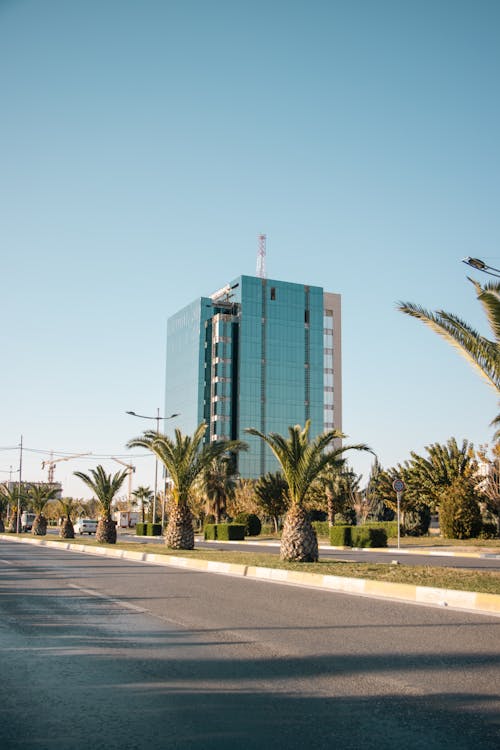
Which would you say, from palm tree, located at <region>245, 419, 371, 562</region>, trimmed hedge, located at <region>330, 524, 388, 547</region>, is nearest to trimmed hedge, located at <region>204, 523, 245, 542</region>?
trimmed hedge, located at <region>330, 524, 388, 547</region>

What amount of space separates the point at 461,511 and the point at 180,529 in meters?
16.8

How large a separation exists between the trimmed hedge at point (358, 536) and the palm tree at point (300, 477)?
15.7 metres

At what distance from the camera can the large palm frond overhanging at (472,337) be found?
1558cm

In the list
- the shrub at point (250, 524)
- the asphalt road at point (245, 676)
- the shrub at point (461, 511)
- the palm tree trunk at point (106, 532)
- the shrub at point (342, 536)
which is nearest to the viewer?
the asphalt road at point (245, 676)

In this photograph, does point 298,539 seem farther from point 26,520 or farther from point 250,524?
point 26,520

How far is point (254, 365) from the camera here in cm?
12706

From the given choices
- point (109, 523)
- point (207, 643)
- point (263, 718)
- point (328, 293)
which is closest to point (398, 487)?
point (109, 523)

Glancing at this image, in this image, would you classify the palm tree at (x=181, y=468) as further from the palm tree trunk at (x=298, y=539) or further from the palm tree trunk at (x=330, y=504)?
the palm tree trunk at (x=330, y=504)

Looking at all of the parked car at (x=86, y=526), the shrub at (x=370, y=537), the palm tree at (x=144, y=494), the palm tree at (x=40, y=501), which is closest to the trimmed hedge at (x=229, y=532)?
the shrub at (x=370, y=537)

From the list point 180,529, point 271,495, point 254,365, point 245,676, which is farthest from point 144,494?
point 245,676

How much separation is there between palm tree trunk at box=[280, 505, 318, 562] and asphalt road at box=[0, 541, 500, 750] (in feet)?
33.1

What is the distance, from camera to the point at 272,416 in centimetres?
12606

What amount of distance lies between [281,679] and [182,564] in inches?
742

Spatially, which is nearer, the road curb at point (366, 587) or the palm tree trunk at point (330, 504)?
the road curb at point (366, 587)
